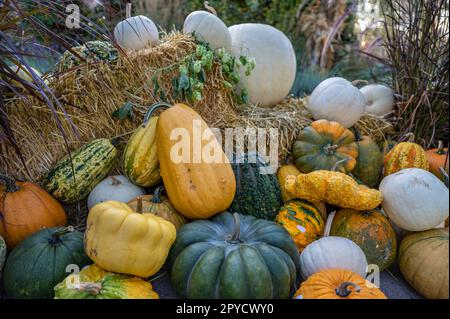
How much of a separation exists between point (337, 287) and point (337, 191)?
0.64 m

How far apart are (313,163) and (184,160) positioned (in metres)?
0.99

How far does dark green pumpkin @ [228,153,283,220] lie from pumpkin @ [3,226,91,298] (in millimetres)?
950

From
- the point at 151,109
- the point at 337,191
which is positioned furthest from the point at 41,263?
the point at 337,191

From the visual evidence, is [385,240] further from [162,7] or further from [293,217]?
[162,7]

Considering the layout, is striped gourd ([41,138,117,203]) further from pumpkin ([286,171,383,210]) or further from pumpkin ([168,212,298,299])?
pumpkin ([286,171,383,210])

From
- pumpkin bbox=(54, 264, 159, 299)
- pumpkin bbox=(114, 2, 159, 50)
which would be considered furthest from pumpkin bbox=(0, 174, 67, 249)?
pumpkin bbox=(114, 2, 159, 50)

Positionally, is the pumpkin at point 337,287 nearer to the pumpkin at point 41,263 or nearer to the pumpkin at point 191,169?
the pumpkin at point 191,169

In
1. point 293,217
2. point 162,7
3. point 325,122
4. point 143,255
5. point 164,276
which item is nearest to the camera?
point 143,255

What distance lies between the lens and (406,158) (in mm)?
2945

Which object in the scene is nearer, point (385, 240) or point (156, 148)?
point (385, 240)

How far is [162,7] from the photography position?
20.4 ft

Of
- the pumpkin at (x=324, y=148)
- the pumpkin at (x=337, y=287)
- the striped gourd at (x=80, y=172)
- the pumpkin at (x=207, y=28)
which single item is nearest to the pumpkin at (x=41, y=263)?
the striped gourd at (x=80, y=172)
